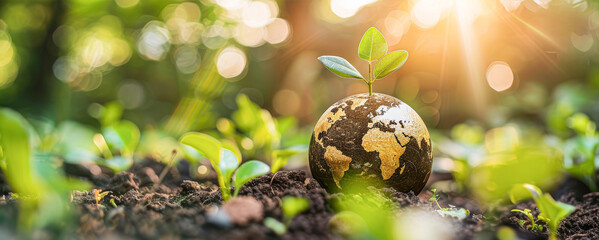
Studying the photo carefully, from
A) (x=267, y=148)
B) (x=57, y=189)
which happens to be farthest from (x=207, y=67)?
(x=57, y=189)

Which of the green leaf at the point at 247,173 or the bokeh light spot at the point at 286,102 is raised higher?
the green leaf at the point at 247,173

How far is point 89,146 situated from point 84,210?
1.47 meters

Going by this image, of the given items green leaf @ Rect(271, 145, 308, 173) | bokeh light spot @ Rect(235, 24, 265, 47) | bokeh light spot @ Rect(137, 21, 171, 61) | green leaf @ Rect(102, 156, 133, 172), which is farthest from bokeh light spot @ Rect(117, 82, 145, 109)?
green leaf @ Rect(271, 145, 308, 173)

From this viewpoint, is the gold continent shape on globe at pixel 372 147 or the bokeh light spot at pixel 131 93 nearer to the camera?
the gold continent shape on globe at pixel 372 147

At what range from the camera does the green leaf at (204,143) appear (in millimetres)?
1150

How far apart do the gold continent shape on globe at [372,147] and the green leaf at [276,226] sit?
18.6 inches

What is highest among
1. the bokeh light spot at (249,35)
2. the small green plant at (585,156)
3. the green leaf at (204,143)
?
the bokeh light spot at (249,35)

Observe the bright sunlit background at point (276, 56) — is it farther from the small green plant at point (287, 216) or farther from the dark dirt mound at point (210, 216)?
the small green plant at point (287, 216)

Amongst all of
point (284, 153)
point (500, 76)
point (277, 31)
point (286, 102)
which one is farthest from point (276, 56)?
point (284, 153)

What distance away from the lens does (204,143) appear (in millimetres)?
1180

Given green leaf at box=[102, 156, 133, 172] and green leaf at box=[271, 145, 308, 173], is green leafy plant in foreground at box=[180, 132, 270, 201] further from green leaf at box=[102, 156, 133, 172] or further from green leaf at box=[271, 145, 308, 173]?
green leaf at box=[102, 156, 133, 172]

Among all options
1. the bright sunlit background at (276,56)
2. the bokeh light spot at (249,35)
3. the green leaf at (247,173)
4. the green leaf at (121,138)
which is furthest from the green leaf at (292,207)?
the bokeh light spot at (249,35)

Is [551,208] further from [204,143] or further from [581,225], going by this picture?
[204,143]

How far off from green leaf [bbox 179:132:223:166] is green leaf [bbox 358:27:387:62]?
1.97 ft
